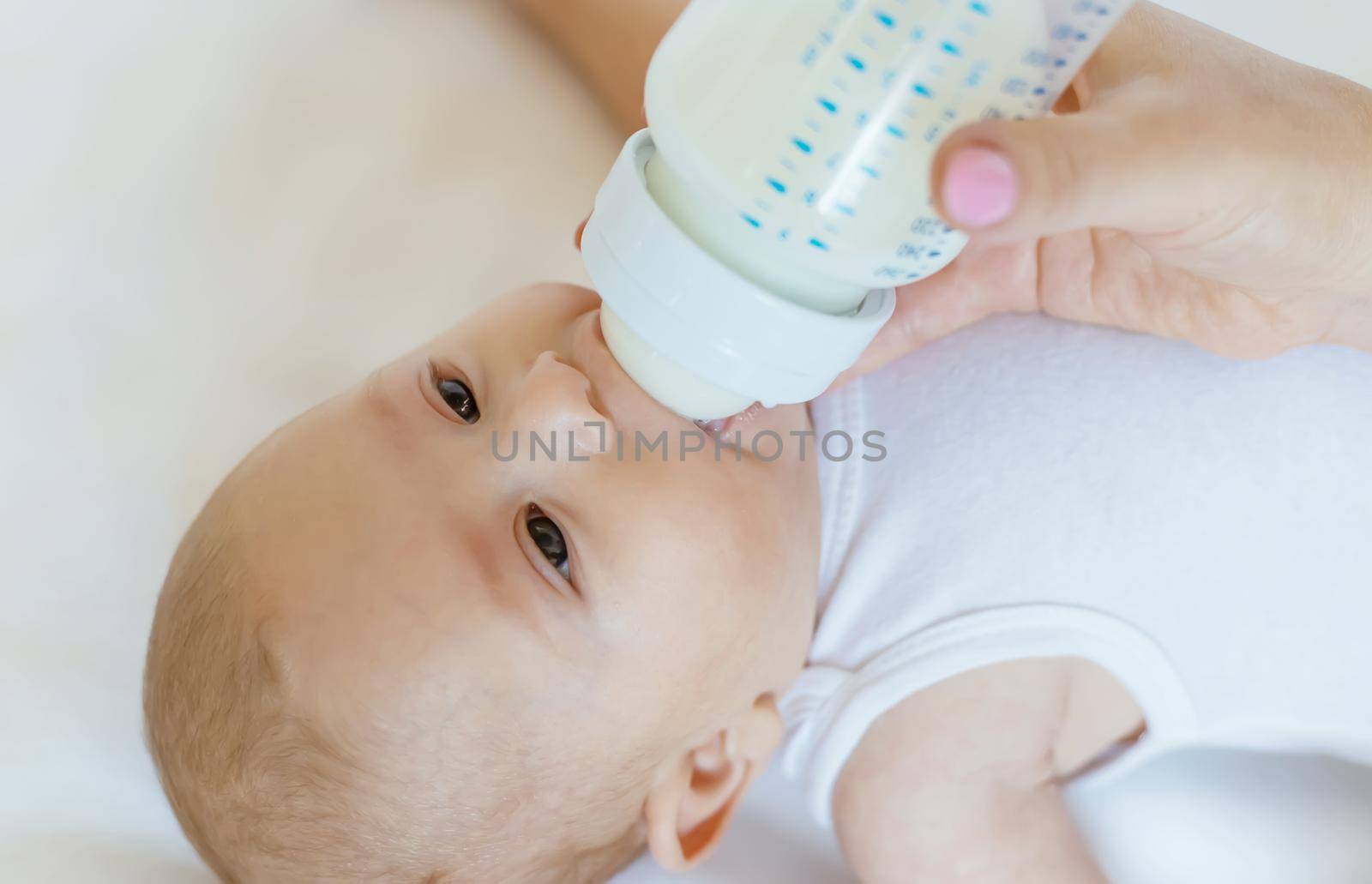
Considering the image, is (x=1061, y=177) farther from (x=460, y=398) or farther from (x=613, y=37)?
(x=613, y=37)

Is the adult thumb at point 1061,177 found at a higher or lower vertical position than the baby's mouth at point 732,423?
higher

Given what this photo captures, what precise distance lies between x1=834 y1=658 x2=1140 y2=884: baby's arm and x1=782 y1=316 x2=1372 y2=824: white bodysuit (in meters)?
0.03

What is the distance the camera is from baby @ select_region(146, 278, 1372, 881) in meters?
0.88

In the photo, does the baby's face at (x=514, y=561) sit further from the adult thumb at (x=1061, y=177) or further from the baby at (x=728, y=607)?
the adult thumb at (x=1061, y=177)

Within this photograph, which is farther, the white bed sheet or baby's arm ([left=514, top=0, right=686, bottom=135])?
baby's arm ([left=514, top=0, right=686, bottom=135])

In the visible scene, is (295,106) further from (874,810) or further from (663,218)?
(874,810)

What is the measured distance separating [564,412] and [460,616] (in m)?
0.18

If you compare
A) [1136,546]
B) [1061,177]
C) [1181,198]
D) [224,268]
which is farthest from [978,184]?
[224,268]

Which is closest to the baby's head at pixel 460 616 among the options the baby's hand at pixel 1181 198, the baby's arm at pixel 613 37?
the baby's hand at pixel 1181 198

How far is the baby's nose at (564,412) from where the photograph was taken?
33.9 inches

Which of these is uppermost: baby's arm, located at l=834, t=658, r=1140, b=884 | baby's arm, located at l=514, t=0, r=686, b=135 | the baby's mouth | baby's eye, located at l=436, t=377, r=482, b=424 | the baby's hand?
baby's arm, located at l=514, t=0, r=686, b=135

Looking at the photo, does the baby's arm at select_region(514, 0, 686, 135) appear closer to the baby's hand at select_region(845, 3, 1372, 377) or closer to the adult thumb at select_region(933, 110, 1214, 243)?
the baby's hand at select_region(845, 3, 1372, 377)

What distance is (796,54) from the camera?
0.56 m

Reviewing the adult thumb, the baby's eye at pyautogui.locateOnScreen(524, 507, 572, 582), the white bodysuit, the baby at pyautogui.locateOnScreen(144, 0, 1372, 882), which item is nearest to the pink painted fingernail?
the adult thumb
